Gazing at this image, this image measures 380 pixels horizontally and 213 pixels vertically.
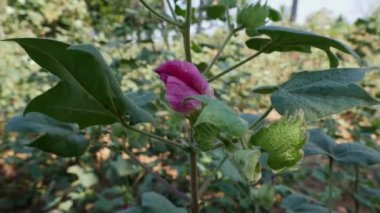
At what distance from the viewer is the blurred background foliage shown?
1.59m

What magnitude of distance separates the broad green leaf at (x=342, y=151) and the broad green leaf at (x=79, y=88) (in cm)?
47

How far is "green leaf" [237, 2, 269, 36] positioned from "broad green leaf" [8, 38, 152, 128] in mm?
217

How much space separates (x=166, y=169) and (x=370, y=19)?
7.56ft

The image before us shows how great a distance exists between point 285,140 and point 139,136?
97 centimetres

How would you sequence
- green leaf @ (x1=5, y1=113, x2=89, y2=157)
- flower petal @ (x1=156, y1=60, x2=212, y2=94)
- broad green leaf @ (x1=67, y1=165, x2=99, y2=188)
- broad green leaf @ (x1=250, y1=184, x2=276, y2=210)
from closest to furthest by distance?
flower petal @ (x1=156, y1=60, x2=212, y2=94), green leaf @ (x1=5, y1=113, x2=89, y2=157), broad green leaf @ (x1=250, y1=184, x2=276, y2=210), broad green leaf @ (x1=67, y1=165, x2=99, y2=188)

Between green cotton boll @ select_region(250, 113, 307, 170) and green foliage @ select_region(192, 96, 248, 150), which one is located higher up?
green foliage @ select_region(192, 96, 248, 150)

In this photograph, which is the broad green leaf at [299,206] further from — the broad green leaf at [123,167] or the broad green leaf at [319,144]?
the broad green leaf at [123,167]

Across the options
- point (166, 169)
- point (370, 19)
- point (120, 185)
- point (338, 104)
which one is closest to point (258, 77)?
point (370, 19)

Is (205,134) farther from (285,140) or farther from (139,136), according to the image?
(139,136)

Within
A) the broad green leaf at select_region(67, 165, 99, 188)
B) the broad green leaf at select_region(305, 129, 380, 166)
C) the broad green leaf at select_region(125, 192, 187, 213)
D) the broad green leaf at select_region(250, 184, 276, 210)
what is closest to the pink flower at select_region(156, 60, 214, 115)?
the broad green leaf at select_region(125, 192, 187, 213)

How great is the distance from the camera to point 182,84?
50cm

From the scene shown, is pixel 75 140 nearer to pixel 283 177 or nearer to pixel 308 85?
pixel 308 85

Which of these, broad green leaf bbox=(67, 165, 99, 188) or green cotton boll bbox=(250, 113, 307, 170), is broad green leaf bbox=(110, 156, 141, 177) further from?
green cotton boll bbox=(250, 113, 307, 170)

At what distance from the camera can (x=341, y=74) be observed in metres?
0.54
